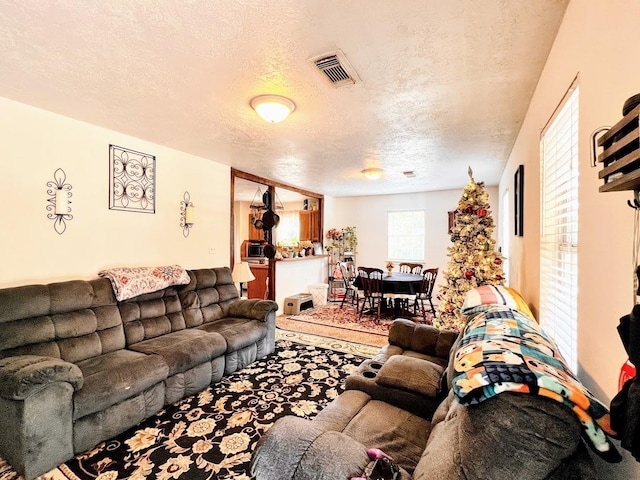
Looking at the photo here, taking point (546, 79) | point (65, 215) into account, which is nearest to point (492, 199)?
point (546, 79)

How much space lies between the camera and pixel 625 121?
665mm

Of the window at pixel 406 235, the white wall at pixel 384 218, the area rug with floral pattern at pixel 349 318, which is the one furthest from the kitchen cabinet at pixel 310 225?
the area rug with floral pattern at pixel 349 318

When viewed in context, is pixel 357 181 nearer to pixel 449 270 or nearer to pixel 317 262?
pixel 317 262

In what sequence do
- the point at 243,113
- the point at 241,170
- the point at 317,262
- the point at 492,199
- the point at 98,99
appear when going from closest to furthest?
the point at 98,99
the point at 243,113
the point at 241,170
the point at 492,199
the point at 317,262

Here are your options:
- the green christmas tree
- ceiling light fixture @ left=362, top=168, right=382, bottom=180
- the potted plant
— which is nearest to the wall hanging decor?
ceiling light fixture @ left=362, top=168, right=382, bottom=180

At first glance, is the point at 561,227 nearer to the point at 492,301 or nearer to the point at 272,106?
the point at 492,301

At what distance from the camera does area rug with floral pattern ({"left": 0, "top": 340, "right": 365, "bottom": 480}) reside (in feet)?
6.17

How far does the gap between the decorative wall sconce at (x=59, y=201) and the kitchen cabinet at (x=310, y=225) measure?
5.31 meters

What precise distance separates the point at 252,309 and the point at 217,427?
1.55 metres

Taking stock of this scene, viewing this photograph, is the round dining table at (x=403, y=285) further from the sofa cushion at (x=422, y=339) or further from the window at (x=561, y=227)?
the window at (x=561, y=227)

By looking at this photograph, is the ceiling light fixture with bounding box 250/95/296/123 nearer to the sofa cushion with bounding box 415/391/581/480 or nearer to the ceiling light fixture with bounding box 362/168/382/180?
the sofa cushion with bounding box 415/391/581/480

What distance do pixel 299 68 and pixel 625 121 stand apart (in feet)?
5.78

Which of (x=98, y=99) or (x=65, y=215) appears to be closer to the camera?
(x=98, y=99)

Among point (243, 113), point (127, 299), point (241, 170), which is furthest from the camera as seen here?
point (241, 170)
